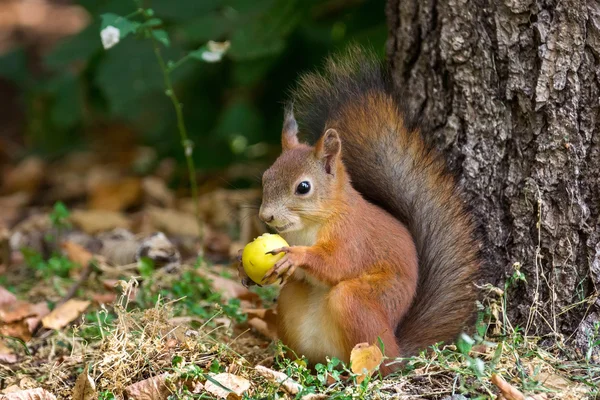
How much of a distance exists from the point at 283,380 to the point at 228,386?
0.46 ft

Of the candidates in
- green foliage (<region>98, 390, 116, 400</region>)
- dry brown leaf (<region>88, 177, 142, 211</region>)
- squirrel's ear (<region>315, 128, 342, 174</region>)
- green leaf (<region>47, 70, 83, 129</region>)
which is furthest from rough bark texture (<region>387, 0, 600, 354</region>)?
green leaf (<region>47, 70, 83, 129</region>)

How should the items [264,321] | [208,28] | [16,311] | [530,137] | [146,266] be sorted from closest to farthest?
1. [530,137]
2. [264,321]
3. [16,311]
4. [146,266]
5. [208,28]

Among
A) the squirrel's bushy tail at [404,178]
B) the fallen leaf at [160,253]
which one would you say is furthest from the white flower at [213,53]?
the fallen leaf at [160,253]

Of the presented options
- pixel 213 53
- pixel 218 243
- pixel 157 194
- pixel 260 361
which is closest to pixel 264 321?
pixel 260 361

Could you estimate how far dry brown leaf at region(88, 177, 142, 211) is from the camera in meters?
4.57

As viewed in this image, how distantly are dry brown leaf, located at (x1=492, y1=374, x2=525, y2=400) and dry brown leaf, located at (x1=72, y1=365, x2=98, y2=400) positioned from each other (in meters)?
1.02

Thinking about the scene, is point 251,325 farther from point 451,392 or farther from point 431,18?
point 431,18

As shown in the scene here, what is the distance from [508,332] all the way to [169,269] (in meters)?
1.41

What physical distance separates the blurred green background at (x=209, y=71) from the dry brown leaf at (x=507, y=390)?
5.48ft

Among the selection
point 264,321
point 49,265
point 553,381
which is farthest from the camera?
point 49,265

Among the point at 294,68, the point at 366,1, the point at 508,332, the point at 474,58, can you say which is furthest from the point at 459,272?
the point at 294,68

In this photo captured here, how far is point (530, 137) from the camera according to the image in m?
2.37

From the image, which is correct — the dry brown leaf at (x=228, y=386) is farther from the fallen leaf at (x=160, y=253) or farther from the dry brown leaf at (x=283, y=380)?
the fallen leaf at (x=160, y=253)

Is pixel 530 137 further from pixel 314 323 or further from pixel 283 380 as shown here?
pixel 283 380
